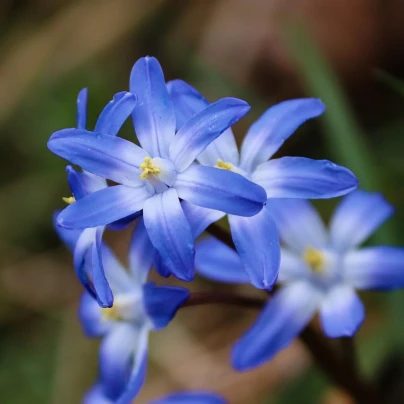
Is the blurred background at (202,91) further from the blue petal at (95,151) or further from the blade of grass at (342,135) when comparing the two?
the blue petal at (95,151)

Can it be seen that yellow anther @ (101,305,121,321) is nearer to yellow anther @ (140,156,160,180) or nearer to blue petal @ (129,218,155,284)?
blue petal @ (129,218,155,284)

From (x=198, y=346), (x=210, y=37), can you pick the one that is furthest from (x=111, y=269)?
(x=210, y=37)

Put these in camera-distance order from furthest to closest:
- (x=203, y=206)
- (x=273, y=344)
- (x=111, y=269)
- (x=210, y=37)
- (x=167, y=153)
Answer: (x=210, y=37), (x=111, y=269), (x=273, y=344), (x=167, y=153), (x=203, y=206)

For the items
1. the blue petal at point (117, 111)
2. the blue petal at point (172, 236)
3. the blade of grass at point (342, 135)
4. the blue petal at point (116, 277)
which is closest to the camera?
the blue petal at point (172, 236)

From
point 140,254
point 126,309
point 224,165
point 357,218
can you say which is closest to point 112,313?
point 126,309

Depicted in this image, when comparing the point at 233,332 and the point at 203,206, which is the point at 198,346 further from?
the point at 203,206

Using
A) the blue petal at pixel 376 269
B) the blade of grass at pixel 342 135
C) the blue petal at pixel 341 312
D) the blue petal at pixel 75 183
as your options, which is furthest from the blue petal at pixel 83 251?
the blade of grass at pixel 342 135

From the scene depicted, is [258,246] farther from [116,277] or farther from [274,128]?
[116,277]
